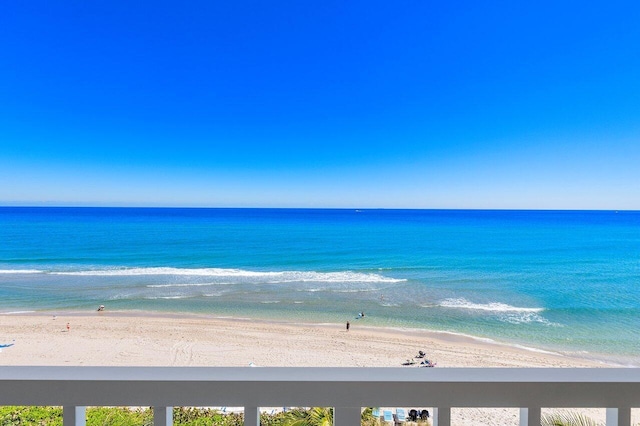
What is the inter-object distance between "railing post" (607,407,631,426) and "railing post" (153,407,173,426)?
2.86ft

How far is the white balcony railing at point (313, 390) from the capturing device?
580 mm

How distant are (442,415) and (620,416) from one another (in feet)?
1.14

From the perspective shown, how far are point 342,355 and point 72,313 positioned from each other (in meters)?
9.03

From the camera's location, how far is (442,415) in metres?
0.61

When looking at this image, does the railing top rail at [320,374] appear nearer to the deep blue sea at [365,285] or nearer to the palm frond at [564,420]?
the palm frond at [564,420]

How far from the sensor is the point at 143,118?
16.3 meters

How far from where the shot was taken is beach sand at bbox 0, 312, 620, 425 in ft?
24.2

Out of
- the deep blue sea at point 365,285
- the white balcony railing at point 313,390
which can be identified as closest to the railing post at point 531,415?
the white balcony railing at point 313,390

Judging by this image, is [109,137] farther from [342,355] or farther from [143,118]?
[342,355]

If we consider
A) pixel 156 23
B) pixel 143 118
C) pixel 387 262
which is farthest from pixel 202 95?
pixel 387 262

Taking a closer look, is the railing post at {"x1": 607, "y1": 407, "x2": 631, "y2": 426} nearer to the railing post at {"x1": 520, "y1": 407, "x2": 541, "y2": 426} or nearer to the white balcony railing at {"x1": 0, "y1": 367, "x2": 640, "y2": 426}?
the white balcony railing at {"x1": 0, "y1": 367, "x2": 640, "y2": 426}

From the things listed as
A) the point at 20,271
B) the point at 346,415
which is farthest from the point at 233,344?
the point at 20,271

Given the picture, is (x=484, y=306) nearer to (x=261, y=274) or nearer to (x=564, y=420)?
(x=261, y=274)

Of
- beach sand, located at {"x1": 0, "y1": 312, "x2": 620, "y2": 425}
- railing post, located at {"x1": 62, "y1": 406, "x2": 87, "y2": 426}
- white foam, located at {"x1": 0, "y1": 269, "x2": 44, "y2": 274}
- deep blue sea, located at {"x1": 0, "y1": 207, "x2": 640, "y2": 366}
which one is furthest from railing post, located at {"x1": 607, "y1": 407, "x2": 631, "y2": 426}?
white foam, located at {"x1": 0, "y1": 269, "x2": 44, "y2": 274}
